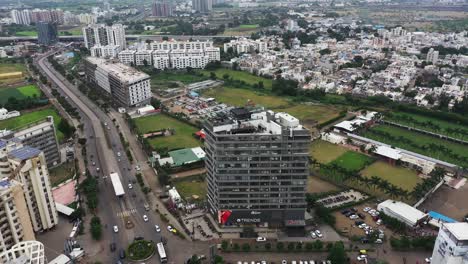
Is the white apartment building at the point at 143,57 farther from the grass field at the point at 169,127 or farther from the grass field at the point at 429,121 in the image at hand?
the grass field at the point at 429,121

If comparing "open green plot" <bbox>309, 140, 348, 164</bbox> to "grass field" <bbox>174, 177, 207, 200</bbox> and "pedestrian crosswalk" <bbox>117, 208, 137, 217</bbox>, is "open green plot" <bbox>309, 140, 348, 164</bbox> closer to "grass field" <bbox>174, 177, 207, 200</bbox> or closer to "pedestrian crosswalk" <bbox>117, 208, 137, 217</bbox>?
"grass field" <bbox>174, 177, 207, 200</bbox>

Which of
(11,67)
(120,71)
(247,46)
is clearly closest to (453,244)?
(120,71)

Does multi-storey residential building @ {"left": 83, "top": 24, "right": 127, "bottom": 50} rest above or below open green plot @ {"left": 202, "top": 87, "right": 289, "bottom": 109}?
above

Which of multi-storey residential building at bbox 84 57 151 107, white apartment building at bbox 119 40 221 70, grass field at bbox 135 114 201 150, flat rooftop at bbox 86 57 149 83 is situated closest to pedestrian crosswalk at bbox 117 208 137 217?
grass field at bbox 135 114 201 150

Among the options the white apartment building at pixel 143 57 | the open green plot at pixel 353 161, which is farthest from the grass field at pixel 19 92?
the open green plot at pixel 353 161

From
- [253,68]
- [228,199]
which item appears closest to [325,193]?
[228,199]

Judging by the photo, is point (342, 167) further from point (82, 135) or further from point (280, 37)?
point (280, 37)
